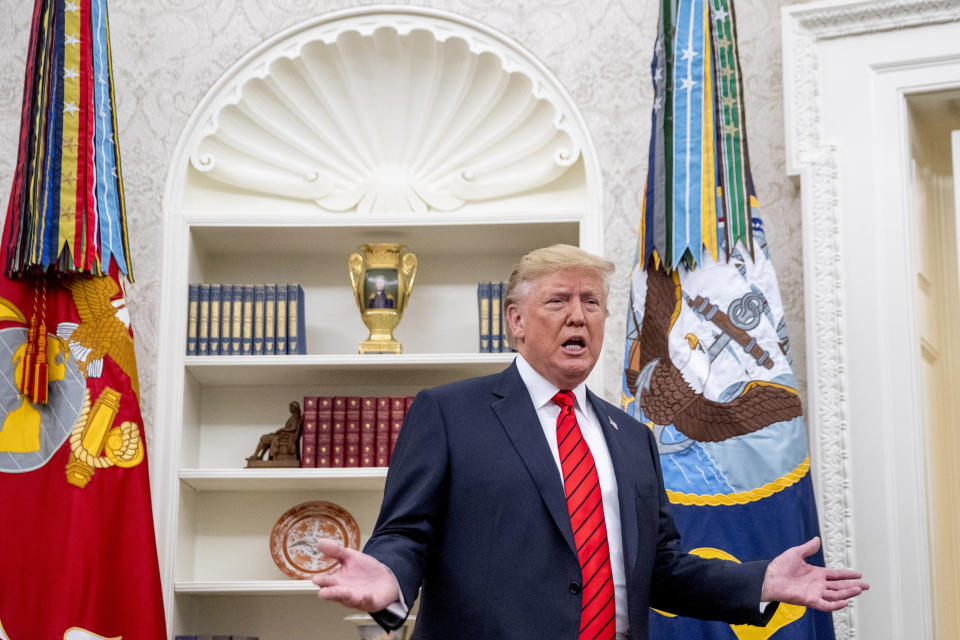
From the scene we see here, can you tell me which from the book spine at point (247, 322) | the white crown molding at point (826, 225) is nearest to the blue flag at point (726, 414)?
the white crown molding at point (826, 225)

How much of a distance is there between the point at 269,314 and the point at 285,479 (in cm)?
55

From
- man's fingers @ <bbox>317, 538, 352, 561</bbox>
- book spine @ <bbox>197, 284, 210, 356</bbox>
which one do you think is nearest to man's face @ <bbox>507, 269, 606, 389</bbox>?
man's fingers @ <bbox>317, 538, 352, 561</bbox>

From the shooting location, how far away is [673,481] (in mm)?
2943

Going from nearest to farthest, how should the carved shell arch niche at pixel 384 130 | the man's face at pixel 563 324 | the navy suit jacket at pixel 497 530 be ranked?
the navy suit jacket at pixel 497 530 → the man's face at pixel 563 324 → the carved shell arch niche at pixel 384 130

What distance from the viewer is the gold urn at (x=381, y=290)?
3.82 metres

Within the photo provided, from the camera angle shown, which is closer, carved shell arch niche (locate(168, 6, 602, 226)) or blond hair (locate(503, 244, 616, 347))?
blond hair (locate(503, 244, 616, 347))

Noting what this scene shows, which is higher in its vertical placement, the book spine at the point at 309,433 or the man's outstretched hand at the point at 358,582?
the book spine at the point at 309,433

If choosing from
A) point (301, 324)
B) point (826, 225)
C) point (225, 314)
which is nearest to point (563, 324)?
point (826, 225)

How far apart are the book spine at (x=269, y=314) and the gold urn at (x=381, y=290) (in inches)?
10.9

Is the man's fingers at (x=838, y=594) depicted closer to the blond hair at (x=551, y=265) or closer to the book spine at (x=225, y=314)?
the blond hair at (x=551, y=265)

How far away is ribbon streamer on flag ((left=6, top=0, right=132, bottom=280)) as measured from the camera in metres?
3.19

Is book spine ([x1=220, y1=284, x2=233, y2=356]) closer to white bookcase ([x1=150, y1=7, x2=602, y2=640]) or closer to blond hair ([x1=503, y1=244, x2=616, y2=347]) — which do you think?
white bookcase ([x1=150, y1=7, x2=602, y2=640])

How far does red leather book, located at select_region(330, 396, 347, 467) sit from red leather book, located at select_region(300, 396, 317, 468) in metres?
0.06

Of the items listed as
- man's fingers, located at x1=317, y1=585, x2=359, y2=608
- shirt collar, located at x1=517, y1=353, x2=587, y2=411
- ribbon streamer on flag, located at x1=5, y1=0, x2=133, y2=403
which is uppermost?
ribbon streamer on flag, located at x1=5, y1=0, x2=133, y2=403
